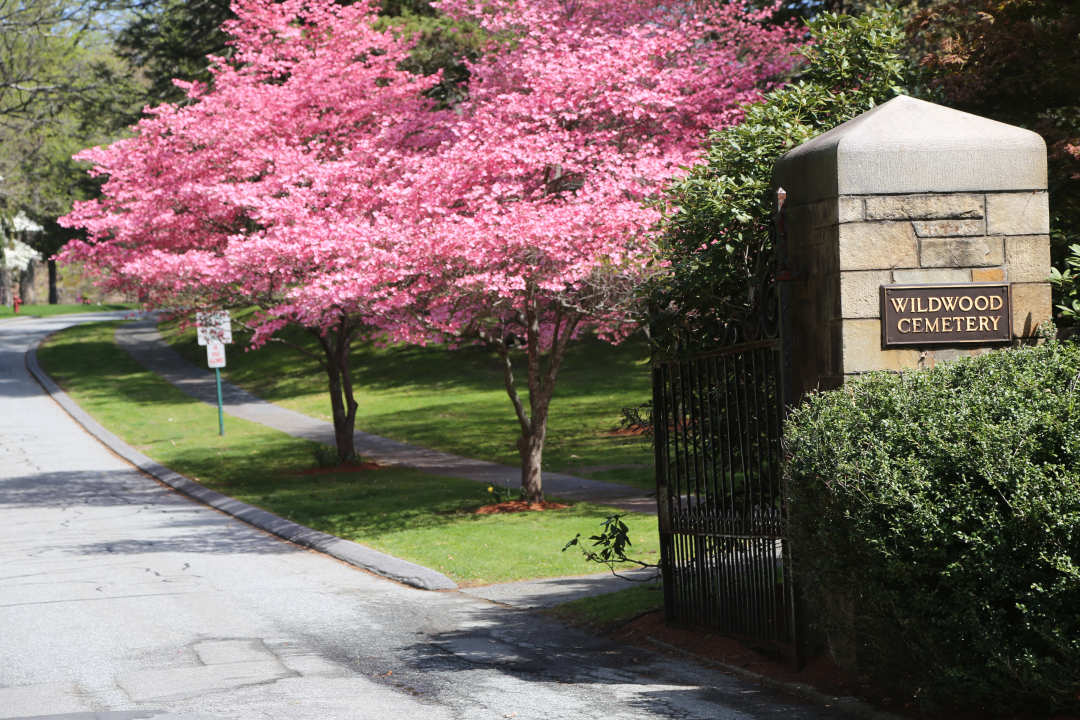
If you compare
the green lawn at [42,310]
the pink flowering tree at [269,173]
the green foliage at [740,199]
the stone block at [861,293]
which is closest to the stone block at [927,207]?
the stone block at [861,293]

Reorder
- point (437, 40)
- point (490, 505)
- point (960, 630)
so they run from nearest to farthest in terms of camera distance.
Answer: point (960, 630) → point (490, 505) → point (437, 40)

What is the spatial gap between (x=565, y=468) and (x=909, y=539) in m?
13.4

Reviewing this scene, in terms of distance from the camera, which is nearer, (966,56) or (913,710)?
(913,710)

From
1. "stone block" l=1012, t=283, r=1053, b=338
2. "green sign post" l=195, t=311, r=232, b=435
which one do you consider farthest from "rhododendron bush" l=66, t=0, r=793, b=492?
"stone block" l=1012, t=283, r=1053, b=338

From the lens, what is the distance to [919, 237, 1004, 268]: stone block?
603cm

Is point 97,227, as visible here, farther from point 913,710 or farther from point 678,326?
point 913,710

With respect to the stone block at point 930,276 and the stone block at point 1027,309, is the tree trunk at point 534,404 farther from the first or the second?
the stone block at point 1027,309

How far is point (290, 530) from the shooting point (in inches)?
529

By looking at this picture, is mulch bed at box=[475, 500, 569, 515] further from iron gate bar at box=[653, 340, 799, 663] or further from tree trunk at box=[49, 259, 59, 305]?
tree trunk at box=[49, 259, 59, 305]

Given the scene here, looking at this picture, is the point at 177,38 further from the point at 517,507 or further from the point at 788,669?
the point at 788,669

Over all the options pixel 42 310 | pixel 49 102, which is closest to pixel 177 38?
pixel 49 102

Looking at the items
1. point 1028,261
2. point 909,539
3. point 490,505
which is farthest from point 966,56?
point 490,505

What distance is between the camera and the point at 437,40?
2056cm

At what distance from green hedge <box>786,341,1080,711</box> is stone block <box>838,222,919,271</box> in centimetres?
93
